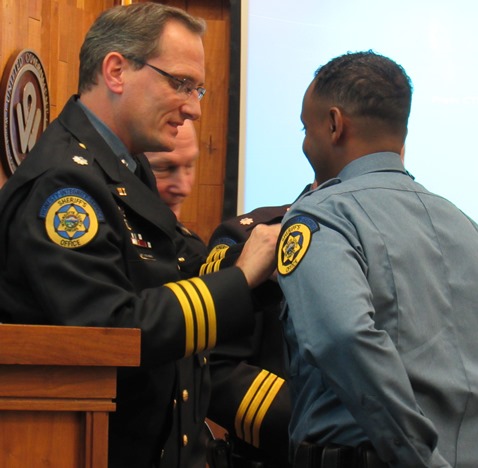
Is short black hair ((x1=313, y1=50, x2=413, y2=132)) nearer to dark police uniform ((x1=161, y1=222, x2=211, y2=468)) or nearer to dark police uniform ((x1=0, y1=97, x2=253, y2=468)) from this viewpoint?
dark police uniform ((x1=0, y1=97, x2=253, y2=468))

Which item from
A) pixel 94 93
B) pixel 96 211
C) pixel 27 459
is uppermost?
pixel 94 93

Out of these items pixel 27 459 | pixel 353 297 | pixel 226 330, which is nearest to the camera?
pixel 27 459

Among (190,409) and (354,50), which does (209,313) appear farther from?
(354,50)

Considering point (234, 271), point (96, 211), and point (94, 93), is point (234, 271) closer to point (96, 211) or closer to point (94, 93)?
point (96, 211)

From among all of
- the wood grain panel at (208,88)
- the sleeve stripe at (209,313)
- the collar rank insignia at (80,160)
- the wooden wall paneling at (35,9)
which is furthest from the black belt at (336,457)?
the wood grain panel at (208,88)

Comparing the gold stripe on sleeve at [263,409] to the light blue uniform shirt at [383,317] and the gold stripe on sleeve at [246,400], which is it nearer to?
the gold stripe on sleeve at [246,400]

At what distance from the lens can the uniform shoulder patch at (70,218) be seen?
1.64m

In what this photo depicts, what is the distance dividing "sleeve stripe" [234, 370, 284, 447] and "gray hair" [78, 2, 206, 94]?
2.50 ft

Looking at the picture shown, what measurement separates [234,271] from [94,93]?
0.51m

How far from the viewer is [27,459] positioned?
1349 mm

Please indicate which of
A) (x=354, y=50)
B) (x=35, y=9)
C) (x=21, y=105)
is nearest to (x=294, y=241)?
(x=21, y=105)

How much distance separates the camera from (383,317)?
1.57 meters

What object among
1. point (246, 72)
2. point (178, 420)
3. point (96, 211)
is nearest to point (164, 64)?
point (96, 211)

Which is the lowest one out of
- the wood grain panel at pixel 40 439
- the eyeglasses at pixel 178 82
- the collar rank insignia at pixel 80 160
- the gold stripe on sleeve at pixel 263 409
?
the gold stripe on sleeve at pixel 263 409
